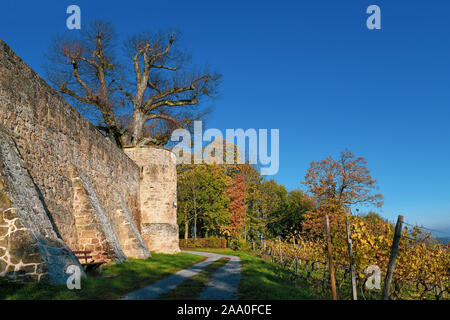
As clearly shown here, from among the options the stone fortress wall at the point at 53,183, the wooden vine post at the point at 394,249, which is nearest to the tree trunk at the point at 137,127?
the stone fortress wall at the point at 53,183

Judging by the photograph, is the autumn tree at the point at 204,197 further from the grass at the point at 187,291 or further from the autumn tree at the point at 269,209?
the grass at the point at 187,291

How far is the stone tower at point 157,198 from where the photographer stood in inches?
749

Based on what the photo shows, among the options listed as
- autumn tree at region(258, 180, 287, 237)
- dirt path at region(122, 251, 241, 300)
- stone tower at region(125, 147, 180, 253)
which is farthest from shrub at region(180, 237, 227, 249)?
dirt path at region(122, 251, 241, 300)

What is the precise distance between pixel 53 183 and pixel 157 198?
991cm

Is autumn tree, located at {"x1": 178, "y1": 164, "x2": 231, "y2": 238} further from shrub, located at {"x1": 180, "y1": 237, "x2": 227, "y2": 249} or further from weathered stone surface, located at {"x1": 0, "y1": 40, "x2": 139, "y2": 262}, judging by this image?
weathered stone surface, located at {"x1": 0, "y1": 40, "x2": 139, "y2": 262}

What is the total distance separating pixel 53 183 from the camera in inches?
389

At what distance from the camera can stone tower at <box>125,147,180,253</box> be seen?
62.4 feet

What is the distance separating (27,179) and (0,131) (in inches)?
46.9

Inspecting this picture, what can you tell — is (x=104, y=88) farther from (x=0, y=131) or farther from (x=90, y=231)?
(x=0, y=131)

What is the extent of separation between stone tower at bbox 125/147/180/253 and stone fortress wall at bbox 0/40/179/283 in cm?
134

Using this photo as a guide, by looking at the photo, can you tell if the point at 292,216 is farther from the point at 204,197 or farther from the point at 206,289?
the point at 206,289
